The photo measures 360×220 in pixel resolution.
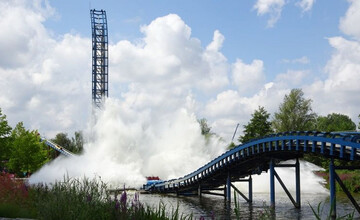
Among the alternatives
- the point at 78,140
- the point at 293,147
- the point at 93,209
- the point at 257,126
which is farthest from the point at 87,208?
the point at 78,140

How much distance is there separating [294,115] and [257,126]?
12414 mm

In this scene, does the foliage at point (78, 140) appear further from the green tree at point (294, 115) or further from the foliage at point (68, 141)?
the green tree at point (294, 115)

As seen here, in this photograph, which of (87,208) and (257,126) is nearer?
(87,208)

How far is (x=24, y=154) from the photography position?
58.9 metres

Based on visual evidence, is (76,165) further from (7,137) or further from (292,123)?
(292,123)

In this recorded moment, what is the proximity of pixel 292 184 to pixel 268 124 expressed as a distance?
72.6 feet

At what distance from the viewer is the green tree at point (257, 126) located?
71.0 m

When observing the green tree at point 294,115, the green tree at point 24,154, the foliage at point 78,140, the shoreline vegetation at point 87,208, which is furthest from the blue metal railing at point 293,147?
A: the foliage at point 78,140

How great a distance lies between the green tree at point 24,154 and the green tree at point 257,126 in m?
29.8

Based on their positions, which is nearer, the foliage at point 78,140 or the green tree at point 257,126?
the green tree at point 257,126

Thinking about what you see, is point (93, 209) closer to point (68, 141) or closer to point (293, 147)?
point (293, 147)

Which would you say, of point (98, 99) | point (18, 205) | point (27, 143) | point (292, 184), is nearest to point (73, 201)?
point (18, 205)

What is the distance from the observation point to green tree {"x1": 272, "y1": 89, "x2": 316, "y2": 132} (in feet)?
264

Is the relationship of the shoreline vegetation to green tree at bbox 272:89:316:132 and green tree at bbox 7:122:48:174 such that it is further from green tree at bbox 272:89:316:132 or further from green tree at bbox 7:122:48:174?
green tree at bbox 272:89:316:132
